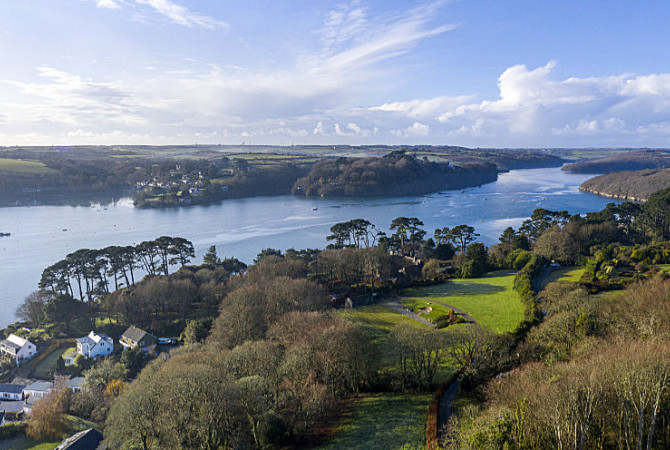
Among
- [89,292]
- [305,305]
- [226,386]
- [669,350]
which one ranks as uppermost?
[669,350]

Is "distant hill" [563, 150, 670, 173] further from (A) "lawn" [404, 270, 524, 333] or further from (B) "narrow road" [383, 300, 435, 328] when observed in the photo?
(B) "narrow road" [383, 300, 435, 328]

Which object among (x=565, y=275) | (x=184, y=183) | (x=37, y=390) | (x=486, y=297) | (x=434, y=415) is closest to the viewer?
(x=434, y=415)

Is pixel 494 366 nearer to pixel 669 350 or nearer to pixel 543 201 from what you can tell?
pixel 669 350

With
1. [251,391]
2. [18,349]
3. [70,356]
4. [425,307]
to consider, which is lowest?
[70,356]

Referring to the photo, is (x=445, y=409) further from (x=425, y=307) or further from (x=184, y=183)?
(x=184, y=183)

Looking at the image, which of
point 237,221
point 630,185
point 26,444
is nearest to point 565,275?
point 26,444

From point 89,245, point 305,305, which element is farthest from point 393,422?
point 89,245
